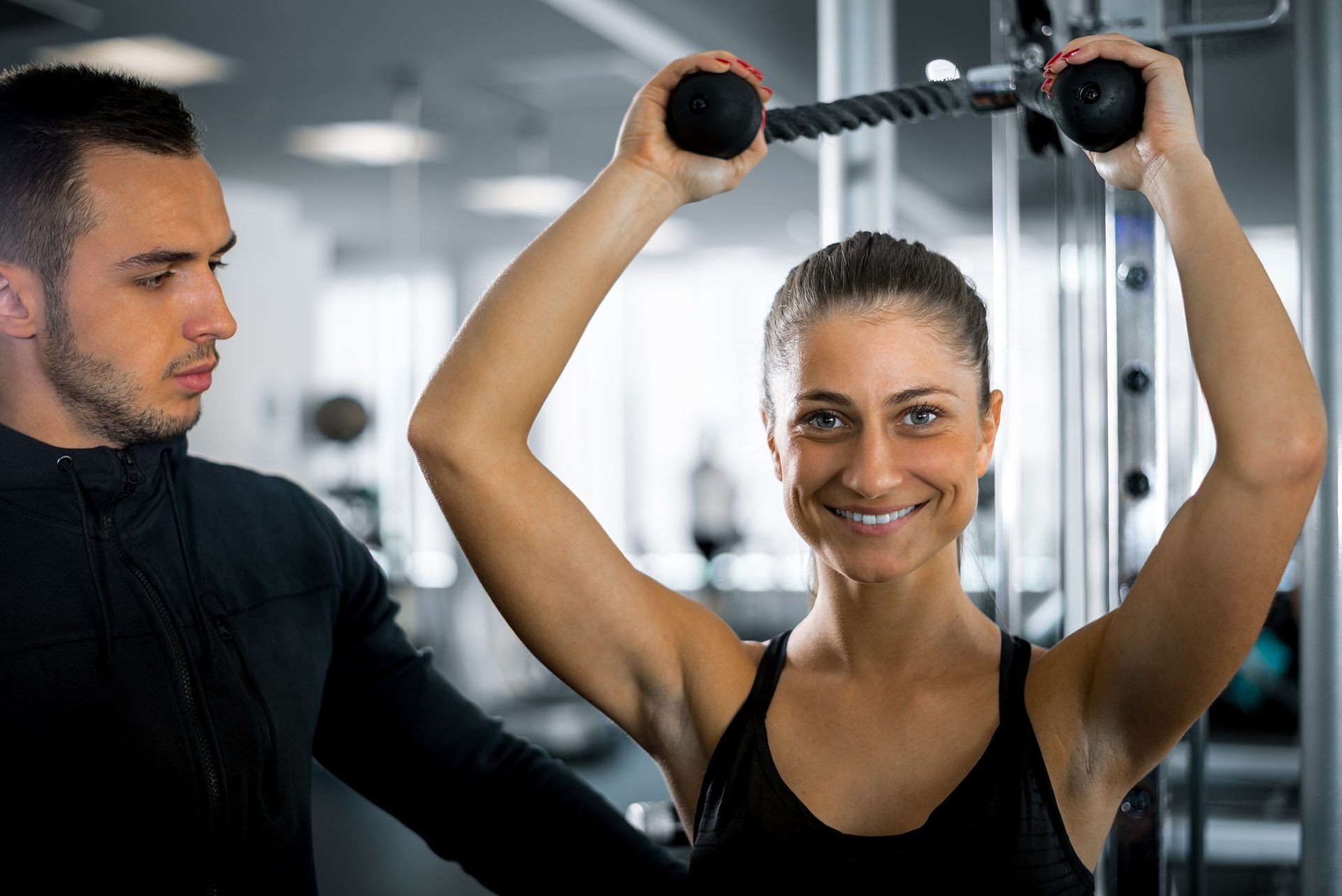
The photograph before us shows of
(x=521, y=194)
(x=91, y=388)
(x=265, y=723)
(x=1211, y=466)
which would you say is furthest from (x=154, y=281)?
(x=521, y=194)

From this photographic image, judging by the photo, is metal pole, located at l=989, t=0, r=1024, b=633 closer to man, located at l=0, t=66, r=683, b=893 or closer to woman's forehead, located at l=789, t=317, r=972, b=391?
woman's forehead, located at l=789, t=317, r=972, b=391

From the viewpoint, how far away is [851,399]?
3.88ft

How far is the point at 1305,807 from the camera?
122 cm

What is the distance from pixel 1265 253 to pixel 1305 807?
749cm

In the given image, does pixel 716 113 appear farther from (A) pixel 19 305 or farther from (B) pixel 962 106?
(A) pixel 19 305

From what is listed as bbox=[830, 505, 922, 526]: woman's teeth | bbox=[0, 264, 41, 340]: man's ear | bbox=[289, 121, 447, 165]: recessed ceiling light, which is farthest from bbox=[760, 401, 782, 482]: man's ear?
bbox=[289, 121, 447, 165]: recessed ceiling light

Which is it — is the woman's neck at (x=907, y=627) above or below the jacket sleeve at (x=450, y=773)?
above

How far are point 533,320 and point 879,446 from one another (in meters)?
0.37

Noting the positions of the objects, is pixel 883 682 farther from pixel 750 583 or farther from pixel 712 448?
pixel 750 583

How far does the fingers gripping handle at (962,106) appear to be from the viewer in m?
1.02

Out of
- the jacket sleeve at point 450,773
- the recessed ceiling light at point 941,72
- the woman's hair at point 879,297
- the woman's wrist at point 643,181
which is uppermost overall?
the recessed ceiling light at point 941,72

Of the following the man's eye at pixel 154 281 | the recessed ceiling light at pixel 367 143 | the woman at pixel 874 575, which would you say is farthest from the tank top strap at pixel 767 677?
the recessed ceiling light at pixel 367 143

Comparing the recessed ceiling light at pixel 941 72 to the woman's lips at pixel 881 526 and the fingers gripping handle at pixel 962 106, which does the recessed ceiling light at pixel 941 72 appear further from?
the woman's lips at pixel 881 526

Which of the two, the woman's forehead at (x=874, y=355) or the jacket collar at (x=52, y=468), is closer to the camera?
the woman's forehead at (x=874, y=355)
